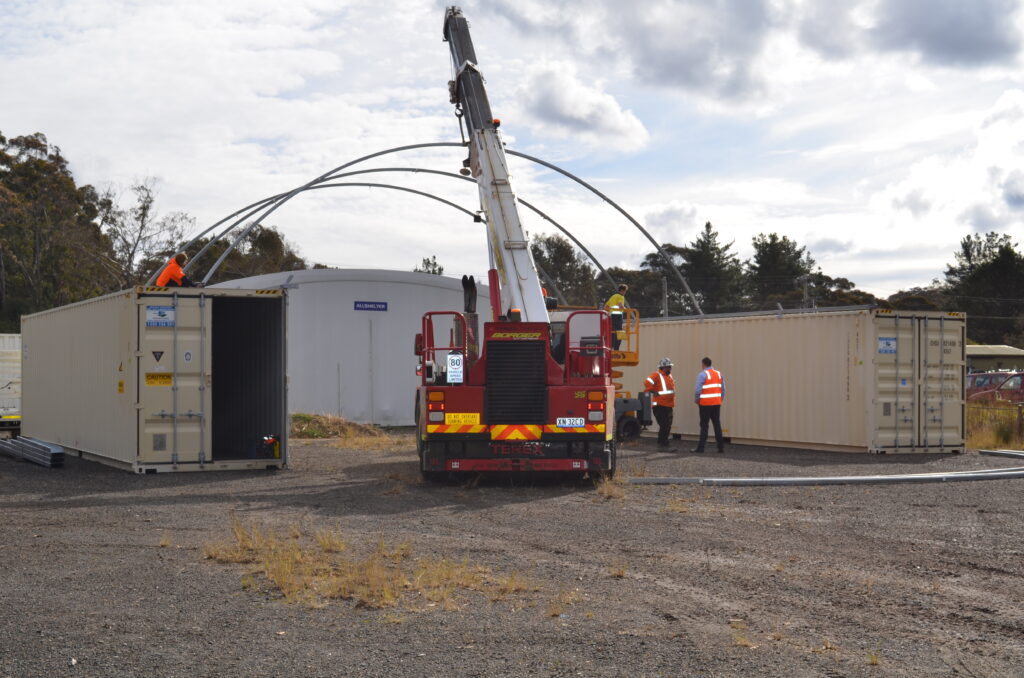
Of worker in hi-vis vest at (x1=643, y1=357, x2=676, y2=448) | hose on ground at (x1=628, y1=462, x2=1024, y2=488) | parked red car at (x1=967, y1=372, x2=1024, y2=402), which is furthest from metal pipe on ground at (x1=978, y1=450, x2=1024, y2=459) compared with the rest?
parked red car at (x1=967, y1=372, x2=1024, y2=402)

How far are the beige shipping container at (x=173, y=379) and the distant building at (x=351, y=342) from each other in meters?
8.06

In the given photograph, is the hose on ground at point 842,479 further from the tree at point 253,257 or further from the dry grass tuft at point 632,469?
the tree at point 253,257

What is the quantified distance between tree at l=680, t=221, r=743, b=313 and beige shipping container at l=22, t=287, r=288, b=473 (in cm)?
5942

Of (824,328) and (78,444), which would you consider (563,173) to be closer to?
(824,328)

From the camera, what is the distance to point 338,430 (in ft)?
80.9

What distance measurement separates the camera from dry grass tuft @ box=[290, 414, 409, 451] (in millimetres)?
23062

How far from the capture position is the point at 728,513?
11.7m

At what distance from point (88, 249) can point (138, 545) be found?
4453 centimetres

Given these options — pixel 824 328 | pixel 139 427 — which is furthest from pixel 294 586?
pixel 824 328

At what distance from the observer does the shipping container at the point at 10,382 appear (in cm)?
2441

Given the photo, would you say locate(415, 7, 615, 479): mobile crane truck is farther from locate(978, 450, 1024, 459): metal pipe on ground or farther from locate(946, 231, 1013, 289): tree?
locate(946, 231, 1013, 289): tree

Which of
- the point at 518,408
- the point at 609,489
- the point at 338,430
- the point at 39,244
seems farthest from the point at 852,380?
the point at 39,244

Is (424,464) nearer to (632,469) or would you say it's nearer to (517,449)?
(517,449)

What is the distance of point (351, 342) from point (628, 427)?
8644 millimetres
